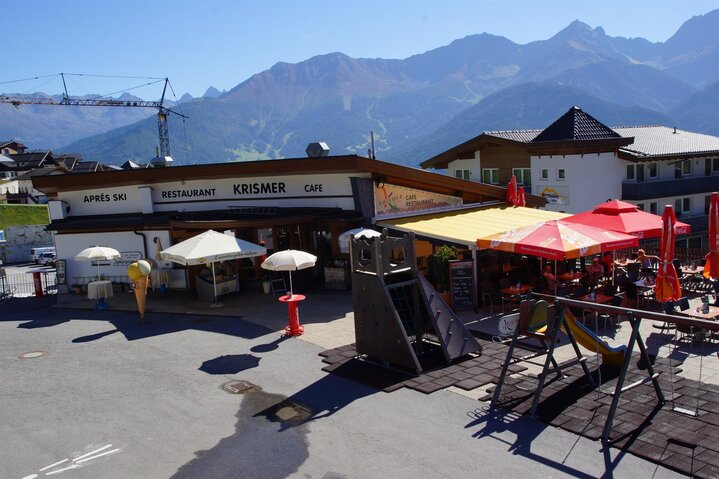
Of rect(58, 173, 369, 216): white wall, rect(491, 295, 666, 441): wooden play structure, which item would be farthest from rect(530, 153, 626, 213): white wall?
rect(491, 295, 666, 441): wooden play structure

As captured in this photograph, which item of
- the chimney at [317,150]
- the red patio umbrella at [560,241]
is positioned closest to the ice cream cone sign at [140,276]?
the chimney at [317,150]

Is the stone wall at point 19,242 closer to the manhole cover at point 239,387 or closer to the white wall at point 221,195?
the white wall at point 221,195

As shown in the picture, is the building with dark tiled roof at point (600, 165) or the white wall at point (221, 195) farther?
the building with dark tiled roof at point (600, 165)

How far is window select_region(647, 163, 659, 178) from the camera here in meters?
35.2

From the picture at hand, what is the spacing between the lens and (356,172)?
19109mm

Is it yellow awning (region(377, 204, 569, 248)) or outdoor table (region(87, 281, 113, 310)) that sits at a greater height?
yellow awning (region(377, 204, 569, 248))

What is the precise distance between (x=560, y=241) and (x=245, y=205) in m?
11.2

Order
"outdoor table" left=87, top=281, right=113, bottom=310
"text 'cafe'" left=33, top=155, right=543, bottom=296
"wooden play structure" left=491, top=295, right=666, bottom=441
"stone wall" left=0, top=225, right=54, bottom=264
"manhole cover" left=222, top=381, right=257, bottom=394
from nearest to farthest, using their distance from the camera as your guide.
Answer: "wooden play structure" left=491, top=295, right=666, bottom=441
"manhole cover" left=222, top=381, right=257, bottom=394
"text 'cafe'" left=33, top=155, right=543, bottom=296
"outdoor table" left=87, top=281, right=113, bottom=310
"stone wall" left=0, top=225, right=54, bottom=264

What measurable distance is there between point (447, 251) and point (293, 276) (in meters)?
5.62

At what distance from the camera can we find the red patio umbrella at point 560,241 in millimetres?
13547

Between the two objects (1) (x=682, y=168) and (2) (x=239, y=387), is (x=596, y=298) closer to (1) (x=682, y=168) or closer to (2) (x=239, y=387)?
(2) (x=239, y=387)

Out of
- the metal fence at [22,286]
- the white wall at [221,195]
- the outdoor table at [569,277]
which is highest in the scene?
the white wall at [221,195]

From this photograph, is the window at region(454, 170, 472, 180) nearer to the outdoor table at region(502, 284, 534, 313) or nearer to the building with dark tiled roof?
the building with dark tiled roof

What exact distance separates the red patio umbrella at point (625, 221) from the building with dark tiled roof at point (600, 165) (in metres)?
18.4
